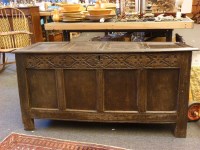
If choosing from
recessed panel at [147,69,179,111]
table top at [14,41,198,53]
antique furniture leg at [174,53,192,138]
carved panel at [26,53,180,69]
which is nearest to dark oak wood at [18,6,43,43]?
table top at [14,41,198,53]

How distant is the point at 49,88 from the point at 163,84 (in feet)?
2.94

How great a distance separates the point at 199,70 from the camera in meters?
2.20

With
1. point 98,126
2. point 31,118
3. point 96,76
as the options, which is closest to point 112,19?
point 96,76

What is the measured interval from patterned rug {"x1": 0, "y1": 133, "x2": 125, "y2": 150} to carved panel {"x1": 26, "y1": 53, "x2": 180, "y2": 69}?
1.91ft

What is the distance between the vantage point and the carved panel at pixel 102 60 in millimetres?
1779

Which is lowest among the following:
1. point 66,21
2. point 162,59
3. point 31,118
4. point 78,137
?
point 78,137

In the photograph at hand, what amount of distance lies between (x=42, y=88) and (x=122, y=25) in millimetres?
970

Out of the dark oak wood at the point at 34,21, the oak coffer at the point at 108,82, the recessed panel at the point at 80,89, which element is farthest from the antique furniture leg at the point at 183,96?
the dark oak wood at the point at 34,21

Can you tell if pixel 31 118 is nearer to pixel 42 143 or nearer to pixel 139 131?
pixel 42 143

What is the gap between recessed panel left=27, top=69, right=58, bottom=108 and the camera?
1.95m

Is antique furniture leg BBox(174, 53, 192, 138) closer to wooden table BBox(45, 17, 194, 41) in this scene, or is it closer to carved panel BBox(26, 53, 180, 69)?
carved panel BBox(26, 53, 180, 69)

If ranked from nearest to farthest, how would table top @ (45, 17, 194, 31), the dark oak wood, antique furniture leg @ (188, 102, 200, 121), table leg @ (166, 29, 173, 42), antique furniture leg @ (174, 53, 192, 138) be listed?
antique furniture leg @ (174, 53, 192, 138)
antique furniture leg @ (188, 102, 200, 121)
table top @ (45, 17, 194, 31)
table leg @ (166, 29, 173, 42)
the dark oak wood

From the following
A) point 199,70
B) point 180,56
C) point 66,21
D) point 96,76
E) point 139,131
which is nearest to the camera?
point 180,56

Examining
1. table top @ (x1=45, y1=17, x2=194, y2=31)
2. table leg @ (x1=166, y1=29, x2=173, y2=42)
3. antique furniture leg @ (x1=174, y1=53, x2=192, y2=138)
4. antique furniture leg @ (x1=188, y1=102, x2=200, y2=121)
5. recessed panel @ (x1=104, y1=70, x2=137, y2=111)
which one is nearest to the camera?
antique furniture leg @ (x1=174, y1=53, x2=192, y2=138)
